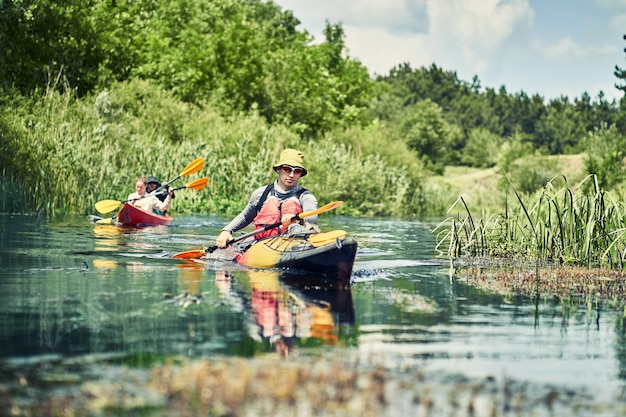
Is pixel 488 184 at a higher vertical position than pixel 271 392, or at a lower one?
higher

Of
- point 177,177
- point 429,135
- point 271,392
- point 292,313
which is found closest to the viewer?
point 271,392

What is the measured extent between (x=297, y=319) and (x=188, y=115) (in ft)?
90.8

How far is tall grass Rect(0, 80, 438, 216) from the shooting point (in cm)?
2272

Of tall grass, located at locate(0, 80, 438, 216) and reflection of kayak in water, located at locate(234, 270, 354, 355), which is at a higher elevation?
tall grass, located at locate(0, 80, 438, 216)

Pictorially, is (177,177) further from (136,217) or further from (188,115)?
(188,115)

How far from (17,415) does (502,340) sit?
3.81 metres

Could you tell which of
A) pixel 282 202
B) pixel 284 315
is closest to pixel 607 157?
pixel 282 202

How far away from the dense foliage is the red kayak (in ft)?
8.67

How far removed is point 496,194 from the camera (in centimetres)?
3853

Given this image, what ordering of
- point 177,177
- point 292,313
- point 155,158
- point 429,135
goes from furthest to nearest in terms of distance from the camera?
point 429,135 → point 155,158 → point 177,177 → point 292,313

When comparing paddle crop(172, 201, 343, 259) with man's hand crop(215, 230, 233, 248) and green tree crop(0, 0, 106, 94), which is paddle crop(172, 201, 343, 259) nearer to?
man's hand crop(215, 230, 233, 248)

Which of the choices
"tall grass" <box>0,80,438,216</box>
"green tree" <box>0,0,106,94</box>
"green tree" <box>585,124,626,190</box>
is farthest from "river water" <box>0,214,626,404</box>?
"green tree" <box>0,0,106,94</box>

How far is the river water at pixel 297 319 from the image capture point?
661 centimetres

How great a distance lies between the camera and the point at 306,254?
1120 centimetres
